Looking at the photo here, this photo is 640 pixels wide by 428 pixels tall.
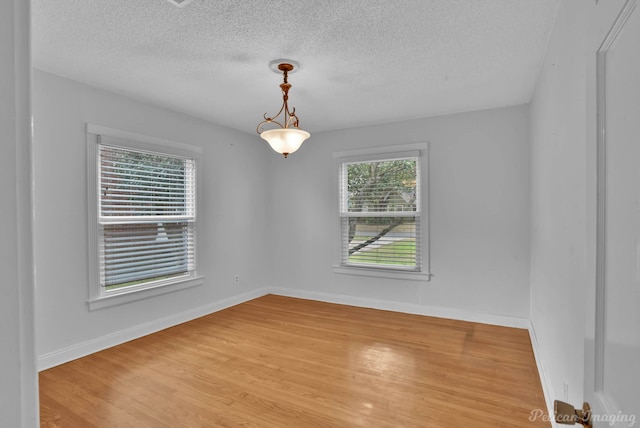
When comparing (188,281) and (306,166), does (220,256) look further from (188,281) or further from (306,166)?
(306,166)

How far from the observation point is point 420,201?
4543 millimetres

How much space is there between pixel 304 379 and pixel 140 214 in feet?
7.96

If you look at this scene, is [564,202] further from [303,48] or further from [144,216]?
[144,216]

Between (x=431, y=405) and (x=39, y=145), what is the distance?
368 cm

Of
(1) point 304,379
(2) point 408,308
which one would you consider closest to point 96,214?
(1) point 304,379

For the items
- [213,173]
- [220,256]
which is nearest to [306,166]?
[213,173]

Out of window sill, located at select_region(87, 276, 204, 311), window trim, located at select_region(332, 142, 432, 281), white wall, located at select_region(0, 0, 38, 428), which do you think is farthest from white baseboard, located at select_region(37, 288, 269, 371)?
white wall, located at select_region(0, 0, 38, 428)

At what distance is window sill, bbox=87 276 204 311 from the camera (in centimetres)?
341

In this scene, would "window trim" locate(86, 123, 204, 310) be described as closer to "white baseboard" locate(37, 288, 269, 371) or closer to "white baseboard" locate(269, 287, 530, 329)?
"white baseboard" locate(37, 288, 269, 371)

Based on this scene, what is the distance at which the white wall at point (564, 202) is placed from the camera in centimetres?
160

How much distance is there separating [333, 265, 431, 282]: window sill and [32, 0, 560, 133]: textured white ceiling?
6.90 feet

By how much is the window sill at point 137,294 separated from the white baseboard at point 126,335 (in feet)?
0.98

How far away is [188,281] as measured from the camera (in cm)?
434

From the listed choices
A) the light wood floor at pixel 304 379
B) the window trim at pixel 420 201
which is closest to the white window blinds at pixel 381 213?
the window trim at pixel 420 201
